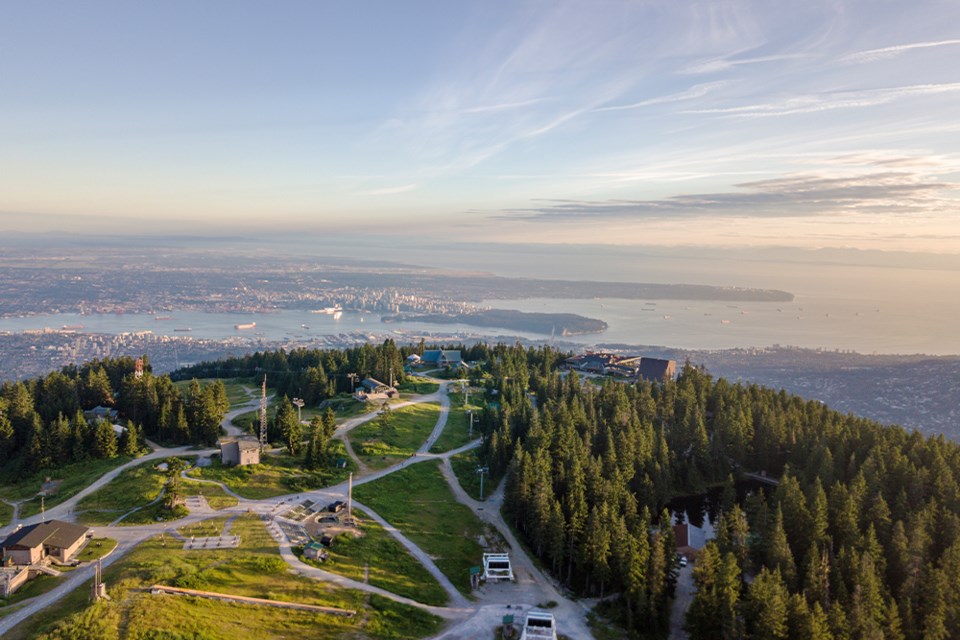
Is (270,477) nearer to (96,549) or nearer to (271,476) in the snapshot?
(271,476)

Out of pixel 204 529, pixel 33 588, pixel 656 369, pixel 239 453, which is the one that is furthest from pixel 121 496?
pixel 656 369

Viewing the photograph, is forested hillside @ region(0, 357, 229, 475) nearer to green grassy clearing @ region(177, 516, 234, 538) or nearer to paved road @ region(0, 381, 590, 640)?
paved road @ region(0, 381, 590, 640)

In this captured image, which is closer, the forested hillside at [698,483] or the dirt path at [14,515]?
the forested hillside at [698,483]

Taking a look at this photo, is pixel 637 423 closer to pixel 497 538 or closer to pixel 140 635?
pixel 497 538

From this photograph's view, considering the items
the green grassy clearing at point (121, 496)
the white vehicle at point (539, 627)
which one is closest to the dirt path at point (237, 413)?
Answer: the green grassy clearing at point (121, 496)

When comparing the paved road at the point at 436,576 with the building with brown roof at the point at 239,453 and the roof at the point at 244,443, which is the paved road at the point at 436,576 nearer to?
the building with brown roof at the point at 239,453

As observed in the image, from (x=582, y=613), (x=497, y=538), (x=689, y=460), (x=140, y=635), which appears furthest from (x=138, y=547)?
(x=689, y=460)
